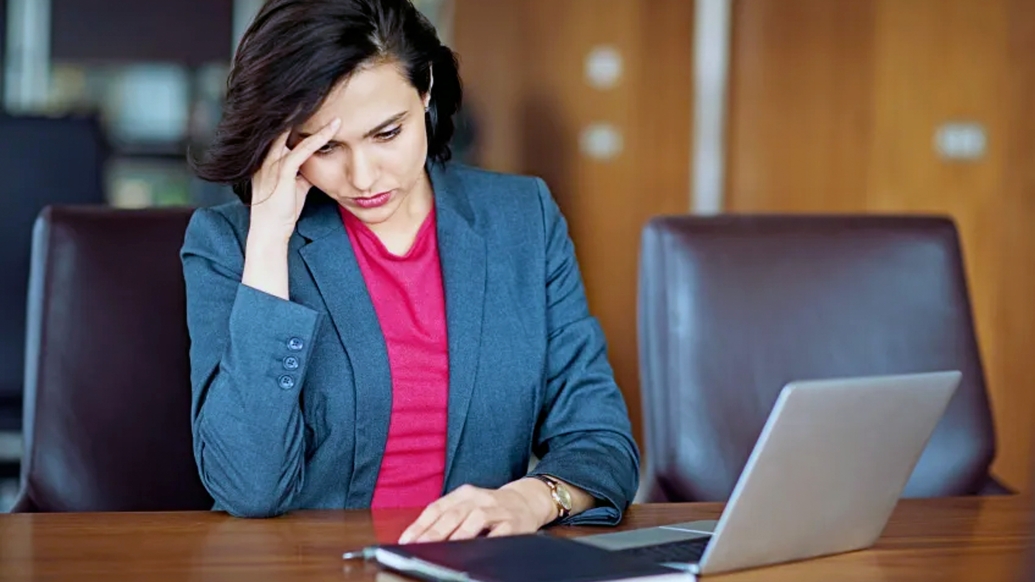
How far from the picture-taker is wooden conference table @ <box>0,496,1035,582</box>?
47.6 inches

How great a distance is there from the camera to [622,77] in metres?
6.02

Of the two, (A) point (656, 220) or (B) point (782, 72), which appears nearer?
(A) point (656, 220)

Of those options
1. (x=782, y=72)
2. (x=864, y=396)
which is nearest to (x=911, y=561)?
(x=864, y=396)

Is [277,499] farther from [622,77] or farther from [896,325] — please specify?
[622,77]

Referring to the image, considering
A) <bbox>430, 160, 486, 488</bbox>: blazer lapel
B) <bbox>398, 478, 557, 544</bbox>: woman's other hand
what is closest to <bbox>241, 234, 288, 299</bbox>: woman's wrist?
<bbox>430, 160, 486, 488</bbox>: blazer lapel

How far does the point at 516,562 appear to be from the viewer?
3.83ft

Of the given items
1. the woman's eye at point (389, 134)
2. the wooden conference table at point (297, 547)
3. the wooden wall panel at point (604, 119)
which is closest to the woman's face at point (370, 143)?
the woman's eye at point (389, 134)

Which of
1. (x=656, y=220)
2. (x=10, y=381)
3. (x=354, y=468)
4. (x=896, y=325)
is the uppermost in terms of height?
(x=656, y=220)

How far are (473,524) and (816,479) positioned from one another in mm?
318

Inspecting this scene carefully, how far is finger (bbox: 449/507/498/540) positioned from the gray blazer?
155mm

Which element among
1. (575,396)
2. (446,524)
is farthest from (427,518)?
(575,396)

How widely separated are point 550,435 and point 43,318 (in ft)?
2.14

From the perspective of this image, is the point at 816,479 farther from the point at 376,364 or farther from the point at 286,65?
the point at 286,65

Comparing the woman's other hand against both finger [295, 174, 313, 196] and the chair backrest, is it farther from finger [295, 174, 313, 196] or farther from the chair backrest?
the chair backrest
